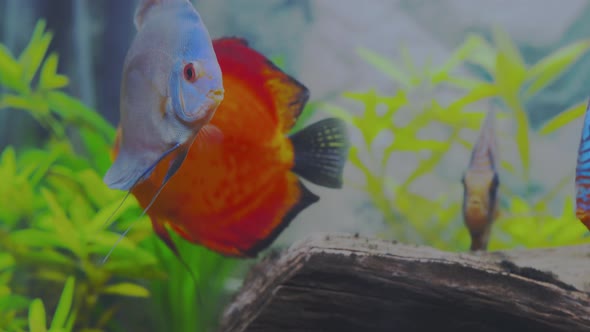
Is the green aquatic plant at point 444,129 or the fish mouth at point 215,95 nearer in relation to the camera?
the fish mouth at point 215,95

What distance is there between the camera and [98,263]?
1.32m

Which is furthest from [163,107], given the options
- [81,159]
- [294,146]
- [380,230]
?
[380,230]

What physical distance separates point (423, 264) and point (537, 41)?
1186 mm

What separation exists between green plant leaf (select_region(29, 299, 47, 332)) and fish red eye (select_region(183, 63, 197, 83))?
0.75 metres

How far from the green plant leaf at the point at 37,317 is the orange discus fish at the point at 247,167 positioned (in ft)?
1.43

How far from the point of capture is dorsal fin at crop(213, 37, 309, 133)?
81cm

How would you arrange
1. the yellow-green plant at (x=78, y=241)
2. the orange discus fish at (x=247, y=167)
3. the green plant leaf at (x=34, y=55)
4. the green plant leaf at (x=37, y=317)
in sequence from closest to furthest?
the orange discus fish at (x=247, y=167) → the green plant leaf at (x=37, y=317) → the yellow-green plant at (x=78, y=241) → the green plant leaf at (x=34, y=55)

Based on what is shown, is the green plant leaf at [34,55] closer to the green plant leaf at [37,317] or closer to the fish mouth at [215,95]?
the green plant leaf at [37,317]

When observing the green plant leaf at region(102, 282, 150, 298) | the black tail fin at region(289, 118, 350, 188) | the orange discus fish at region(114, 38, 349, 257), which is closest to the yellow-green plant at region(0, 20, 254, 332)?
the green plant leaf at region(102, 282, 150, 298)

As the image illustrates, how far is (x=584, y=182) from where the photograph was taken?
79cm

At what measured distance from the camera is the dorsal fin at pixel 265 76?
81 centimetres

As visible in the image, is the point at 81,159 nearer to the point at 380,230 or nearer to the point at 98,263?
the point at 98,263

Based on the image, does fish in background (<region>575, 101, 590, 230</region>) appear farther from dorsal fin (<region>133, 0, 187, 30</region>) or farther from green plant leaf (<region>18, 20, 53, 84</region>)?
→ green plant leaf (<region>18, 20, 53, 84</region>)

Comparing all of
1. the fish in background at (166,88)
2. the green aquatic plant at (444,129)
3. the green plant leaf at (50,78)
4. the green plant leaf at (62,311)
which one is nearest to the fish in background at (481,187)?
the green aquatic plant at (444,129)
